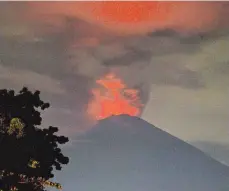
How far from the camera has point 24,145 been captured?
15.4 meters

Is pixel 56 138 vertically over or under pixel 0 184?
over

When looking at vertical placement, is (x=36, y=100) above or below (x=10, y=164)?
above

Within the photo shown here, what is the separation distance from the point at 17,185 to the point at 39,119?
2169 mm

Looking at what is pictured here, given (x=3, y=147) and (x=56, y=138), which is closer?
(x=3, y=147)

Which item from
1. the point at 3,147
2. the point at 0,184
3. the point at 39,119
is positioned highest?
the point at 39,119

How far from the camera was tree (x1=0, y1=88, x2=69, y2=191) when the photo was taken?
1503 cm

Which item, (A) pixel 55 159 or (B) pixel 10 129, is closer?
(B) pixel 10 129

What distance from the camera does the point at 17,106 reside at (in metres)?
15.8

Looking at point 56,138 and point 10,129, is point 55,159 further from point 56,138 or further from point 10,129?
point 10,129

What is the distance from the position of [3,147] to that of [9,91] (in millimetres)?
1792

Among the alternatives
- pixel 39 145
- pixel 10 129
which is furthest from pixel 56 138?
pixel 10 129

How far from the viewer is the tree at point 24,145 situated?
15.0 meters

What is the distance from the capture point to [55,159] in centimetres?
1661

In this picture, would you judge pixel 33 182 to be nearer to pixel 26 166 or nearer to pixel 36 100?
pixel 26 166
